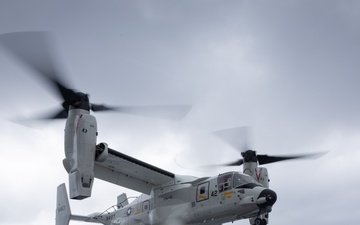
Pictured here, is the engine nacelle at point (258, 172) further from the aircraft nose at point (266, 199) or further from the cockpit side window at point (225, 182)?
the aircraft nose at point (266, 199)

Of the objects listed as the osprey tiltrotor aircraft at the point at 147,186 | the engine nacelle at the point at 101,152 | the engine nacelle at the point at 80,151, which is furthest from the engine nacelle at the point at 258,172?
the engine nacelle at the point at 80,151

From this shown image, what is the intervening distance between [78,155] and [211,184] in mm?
5883

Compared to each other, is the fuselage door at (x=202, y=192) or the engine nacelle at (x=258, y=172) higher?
the engine nacelle at (x=258, y=172)

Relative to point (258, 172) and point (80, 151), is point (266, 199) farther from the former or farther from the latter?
point (80, 151)

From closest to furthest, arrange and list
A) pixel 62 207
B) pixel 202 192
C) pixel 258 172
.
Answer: pixel 202 192 → pixel 258 172 → pixel 62 207

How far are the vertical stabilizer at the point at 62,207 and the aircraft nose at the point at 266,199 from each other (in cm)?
969

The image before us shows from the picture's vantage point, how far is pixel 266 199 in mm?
16266

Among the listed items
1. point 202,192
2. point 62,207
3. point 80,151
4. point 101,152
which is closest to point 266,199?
point 202,192

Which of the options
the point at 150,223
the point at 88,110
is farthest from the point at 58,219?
the point at 88,110

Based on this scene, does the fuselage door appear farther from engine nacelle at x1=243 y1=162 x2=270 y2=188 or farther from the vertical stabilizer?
the vertical stabilizer

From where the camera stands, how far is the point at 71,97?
16562 millimetres

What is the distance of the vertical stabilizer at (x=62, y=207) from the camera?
21167mm

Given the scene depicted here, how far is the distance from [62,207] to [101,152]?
7313 mm

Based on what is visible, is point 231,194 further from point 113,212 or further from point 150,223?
point 113,212
